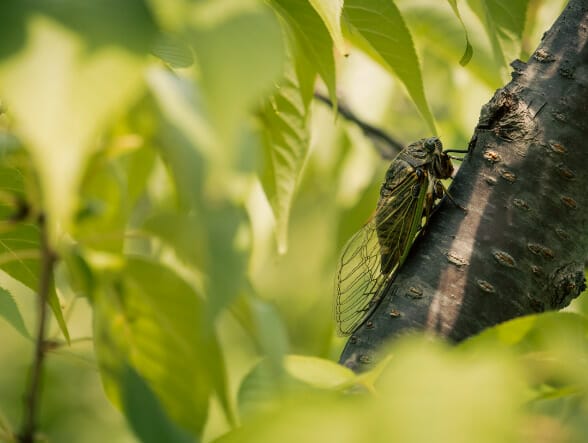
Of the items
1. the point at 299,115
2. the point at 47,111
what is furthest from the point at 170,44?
the point at 47,111

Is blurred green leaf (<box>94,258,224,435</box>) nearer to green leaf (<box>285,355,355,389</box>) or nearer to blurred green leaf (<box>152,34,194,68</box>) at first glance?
green leaf (<box>285,355,355,389</box>)

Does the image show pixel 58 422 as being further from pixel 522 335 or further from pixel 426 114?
pixel 522 335

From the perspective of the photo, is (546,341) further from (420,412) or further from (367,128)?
(367,128)

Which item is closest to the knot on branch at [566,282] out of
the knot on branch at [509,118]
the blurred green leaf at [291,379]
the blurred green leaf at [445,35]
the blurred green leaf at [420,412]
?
the knot on branch at [509,118]

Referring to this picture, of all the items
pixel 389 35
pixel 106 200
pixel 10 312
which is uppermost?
pixel 389 35

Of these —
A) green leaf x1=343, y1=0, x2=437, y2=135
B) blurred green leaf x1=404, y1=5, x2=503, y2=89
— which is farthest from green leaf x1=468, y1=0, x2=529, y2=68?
blurred green leaf x1=404, y1=5, x2=503, y2=89

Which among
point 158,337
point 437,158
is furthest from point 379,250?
point 158,337

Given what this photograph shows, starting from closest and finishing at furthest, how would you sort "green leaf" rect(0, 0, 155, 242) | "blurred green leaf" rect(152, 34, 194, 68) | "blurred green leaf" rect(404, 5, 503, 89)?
"green leaf" rect(0, 0, 155, 242) → "blurred green leaf" rect(152, 34, 194, 68) → "blurred green leaf" rect(404, 5, 503, 89)
